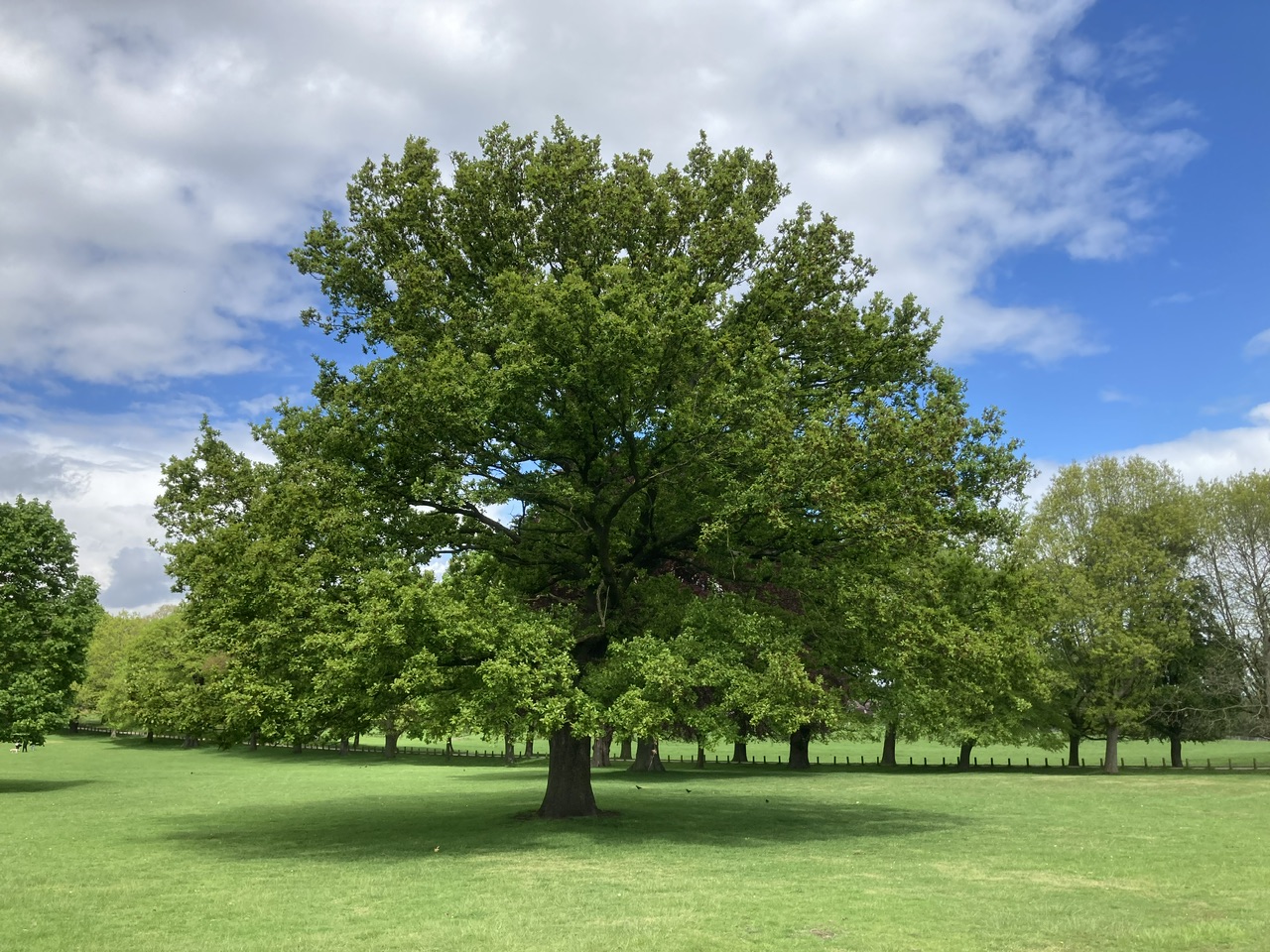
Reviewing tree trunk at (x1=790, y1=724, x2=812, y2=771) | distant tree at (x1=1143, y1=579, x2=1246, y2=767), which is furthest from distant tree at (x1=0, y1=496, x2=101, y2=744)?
distant tree at (x1=1143, y1=579, x2=1246, y2=767)

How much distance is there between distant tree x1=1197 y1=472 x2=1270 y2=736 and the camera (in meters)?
55.3

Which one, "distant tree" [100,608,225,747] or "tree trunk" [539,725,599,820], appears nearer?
"distant tree" [100,608,225,747]

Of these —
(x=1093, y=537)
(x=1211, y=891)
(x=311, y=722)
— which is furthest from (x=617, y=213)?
(x=1093, y=537)

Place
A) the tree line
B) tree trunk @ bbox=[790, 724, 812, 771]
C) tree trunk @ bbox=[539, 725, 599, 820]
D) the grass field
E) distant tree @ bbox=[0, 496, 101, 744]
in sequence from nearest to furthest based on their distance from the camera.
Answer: the grass field, the tree line, tree trunk @ bbox=[539, 725, 599, 820], distant tree @ bbox=[0, 496, 101, 744], tree trunk @ bbox=[790, 724, 812, 771]

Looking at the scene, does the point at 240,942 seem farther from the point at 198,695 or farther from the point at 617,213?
the point at 617,213

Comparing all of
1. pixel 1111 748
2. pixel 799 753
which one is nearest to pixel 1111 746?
pixel 1111 748

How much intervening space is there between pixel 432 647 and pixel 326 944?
28.7ft

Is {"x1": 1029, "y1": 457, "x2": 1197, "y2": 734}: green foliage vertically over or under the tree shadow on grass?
A: over

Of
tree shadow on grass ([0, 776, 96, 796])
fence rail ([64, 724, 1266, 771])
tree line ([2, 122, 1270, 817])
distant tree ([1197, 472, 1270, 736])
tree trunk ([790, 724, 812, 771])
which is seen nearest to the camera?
tree line ([2, 122, 1270, 817])

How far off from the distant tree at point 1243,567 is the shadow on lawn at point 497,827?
111ft

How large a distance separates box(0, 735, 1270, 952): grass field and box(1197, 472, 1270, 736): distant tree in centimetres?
1836

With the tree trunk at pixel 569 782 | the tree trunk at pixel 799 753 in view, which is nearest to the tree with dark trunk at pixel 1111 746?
the tree trunk at pixel 799 753

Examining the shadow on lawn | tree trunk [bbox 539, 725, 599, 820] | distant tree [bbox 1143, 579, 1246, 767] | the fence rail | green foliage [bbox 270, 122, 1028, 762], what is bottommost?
the fence rail

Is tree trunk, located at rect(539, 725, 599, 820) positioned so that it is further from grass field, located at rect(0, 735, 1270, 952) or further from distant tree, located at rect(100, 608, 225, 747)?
distant tree, located at rect(100, 608, 225, 747)
